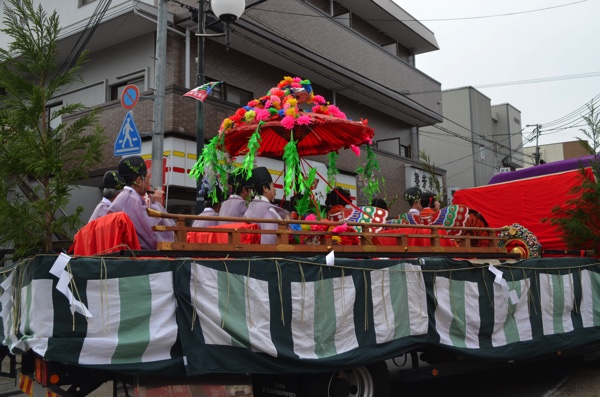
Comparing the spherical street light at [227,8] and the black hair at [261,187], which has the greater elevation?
the spherical street light at [227,8]

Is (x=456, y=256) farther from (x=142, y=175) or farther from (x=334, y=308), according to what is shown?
(x=142, y=175)

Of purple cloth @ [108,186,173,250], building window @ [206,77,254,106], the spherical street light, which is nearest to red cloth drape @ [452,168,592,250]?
the spherical street light

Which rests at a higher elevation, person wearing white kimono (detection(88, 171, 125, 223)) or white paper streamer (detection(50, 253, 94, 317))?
person wearing white kimono (detection(88, 171, 125, 223))

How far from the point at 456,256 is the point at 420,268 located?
1.04 m

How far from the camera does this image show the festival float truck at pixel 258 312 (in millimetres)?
3916

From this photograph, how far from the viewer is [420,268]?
5.62 m

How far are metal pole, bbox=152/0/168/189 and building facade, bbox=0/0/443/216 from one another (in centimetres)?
12

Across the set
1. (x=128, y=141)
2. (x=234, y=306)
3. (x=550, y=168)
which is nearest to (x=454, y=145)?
(x=550, y=168)

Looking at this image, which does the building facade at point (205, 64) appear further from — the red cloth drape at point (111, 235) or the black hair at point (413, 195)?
the red cloth drape at point (111, 235)

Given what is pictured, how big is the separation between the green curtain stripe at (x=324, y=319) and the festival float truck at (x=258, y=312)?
0.04 ft

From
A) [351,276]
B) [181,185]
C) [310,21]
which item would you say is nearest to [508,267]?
[351,276]

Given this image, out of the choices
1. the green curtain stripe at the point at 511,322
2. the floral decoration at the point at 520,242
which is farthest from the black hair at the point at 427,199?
the green curtain stripe at the point at 511,322

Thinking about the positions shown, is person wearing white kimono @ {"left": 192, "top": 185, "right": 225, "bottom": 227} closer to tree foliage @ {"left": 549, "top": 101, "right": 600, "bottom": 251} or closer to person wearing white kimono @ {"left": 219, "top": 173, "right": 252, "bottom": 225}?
person wearing white kimono @ {"left": 219, "top": 173, "right": 252, "bottom": 225}

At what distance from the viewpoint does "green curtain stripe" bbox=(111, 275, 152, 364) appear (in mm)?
3949
